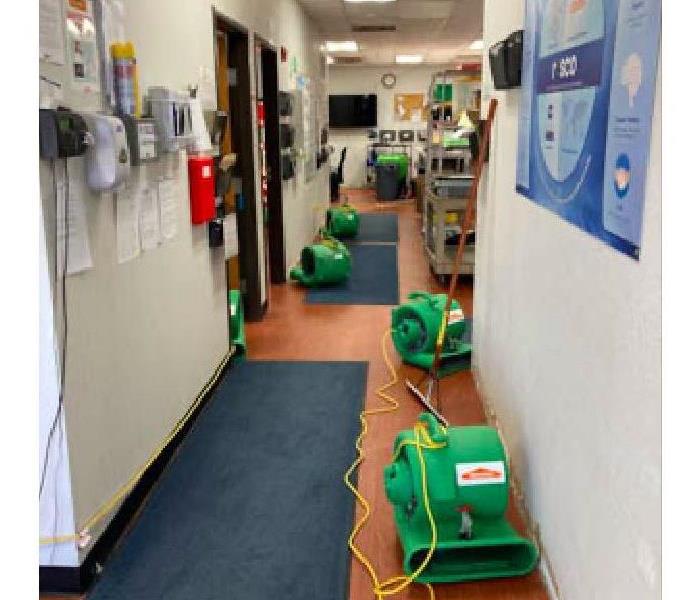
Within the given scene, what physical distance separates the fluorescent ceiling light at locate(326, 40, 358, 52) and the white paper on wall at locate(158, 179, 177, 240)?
7877 millimetres

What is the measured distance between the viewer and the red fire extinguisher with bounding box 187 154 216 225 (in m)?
3.29

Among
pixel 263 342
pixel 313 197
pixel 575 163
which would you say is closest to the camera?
pixel 575 163

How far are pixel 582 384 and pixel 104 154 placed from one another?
157 cm

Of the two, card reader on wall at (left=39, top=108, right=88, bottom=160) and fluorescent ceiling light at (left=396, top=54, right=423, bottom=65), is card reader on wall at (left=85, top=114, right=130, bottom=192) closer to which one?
card reader on wall at (left=39, top=108, right=88, bottom=160)

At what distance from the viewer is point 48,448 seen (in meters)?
2.07

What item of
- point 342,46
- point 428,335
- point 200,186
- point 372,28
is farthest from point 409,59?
point 200,186

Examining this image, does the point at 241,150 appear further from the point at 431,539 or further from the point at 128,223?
the point at 431,539

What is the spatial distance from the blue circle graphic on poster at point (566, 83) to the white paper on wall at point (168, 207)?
156 centimetres
